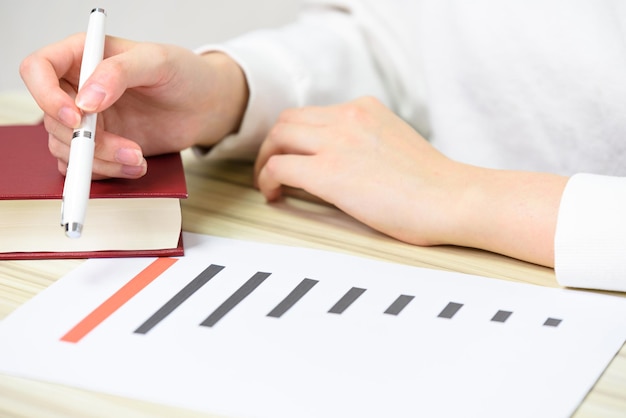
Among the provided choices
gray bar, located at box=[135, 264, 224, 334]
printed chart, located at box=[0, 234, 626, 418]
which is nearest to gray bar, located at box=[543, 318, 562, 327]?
printed chart, located at box=[0, 234, 626, 418]

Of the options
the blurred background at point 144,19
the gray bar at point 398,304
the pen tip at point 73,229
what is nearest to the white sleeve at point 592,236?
the gray bar at point 398,304

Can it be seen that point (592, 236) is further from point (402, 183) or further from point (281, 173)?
point (281, 173)

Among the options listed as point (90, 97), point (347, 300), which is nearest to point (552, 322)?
point (347, 300)

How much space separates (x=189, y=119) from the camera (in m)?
0.78

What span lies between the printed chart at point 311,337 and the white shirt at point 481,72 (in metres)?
0.15

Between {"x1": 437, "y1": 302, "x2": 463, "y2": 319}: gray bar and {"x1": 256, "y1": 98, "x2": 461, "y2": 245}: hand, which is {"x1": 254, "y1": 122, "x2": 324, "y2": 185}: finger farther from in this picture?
{"x1": 437, "y1": 302, "x2": 463, "y2": 319}: gray bar

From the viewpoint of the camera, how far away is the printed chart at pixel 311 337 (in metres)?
0.47

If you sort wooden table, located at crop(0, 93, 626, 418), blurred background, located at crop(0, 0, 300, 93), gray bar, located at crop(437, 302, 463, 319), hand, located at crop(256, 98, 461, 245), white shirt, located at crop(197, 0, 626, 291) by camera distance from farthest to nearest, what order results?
blurred background, located at crop(0, 0, 300, 93), white shirt, located at crop(197, 0, 626, 291), hand, located at crop(256, 98, 461, 245), gray bar, located at crop(437, 302, 463, 319), wooden table, located at crop(0, 93, 626, 418)

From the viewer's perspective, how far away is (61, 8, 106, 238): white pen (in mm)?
542

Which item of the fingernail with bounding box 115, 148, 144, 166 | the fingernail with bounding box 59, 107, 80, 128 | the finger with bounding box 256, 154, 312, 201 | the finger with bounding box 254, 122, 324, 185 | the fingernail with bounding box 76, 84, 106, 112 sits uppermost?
the fingernail with bounding box 76, 84, 106, 112

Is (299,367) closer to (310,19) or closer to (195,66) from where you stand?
(195,66)

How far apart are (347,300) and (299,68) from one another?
0.39 m

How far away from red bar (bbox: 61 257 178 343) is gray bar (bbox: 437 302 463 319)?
0.66 ft

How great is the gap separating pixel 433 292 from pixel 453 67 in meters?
0.37
